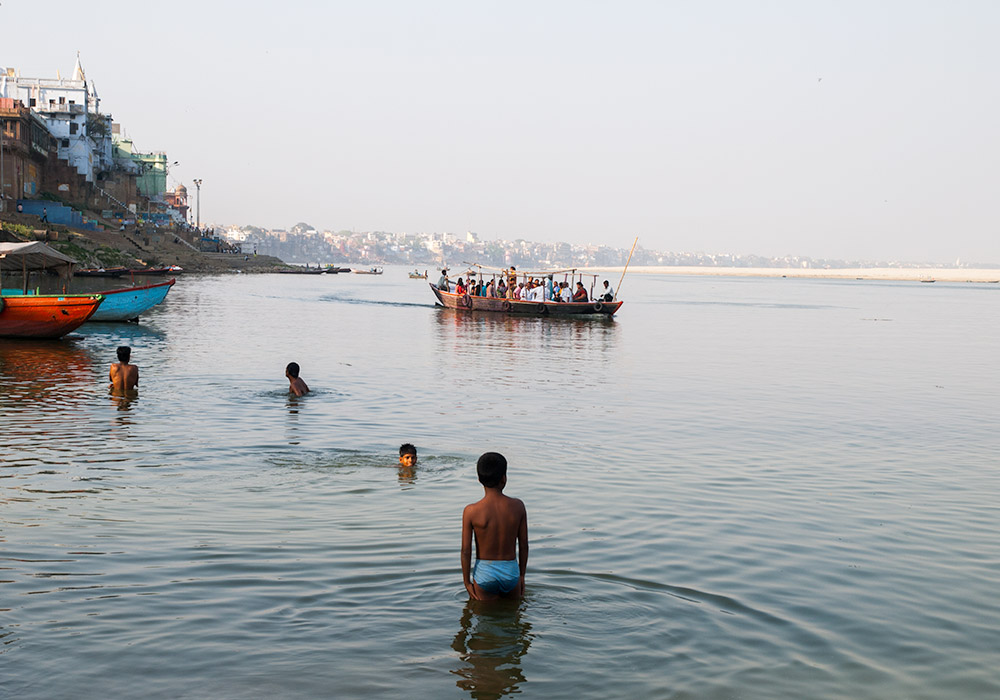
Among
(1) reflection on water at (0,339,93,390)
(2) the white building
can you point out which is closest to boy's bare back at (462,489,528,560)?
(1) reflection on water at (0,339,93,390)

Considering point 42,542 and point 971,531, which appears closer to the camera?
point 42,542

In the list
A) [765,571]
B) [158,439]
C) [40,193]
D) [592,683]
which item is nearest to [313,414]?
[158,439]

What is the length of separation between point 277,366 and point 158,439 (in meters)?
11.8

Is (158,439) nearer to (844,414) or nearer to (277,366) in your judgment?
(277,366)

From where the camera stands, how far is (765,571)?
905 centimetres

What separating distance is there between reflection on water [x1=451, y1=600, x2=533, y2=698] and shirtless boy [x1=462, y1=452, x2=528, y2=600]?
133mm

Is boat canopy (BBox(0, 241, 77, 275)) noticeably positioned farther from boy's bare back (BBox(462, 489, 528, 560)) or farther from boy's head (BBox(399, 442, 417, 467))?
boy's bare back (BBox(462, 489, 528, 560))

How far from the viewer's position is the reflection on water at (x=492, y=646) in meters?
6.46

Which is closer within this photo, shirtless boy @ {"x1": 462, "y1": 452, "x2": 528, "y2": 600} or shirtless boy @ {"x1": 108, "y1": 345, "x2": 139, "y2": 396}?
shirtless boy @ {"x1": 462, "y1": 452, "x2": 528, "y2": 600}

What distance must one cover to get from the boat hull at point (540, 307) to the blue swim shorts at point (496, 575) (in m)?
43.1

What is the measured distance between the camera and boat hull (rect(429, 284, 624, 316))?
51.2 metres

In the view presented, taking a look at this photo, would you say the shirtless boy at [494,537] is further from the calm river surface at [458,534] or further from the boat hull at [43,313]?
the boat hull at [43,313]

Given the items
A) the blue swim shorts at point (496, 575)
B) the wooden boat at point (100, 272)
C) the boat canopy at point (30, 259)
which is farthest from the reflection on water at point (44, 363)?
the wooden boat at point (100, 272)

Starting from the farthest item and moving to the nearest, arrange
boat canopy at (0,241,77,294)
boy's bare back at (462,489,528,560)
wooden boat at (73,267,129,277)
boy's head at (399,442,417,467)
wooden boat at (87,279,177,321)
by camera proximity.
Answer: wooden boat at (73,267,129,277) < wooden boat at (87,279,177,321) < boat canopy at (0,241,77,294) < boy's head at (399,442,417,467) < boy's bare back at (462,489,528,560)
